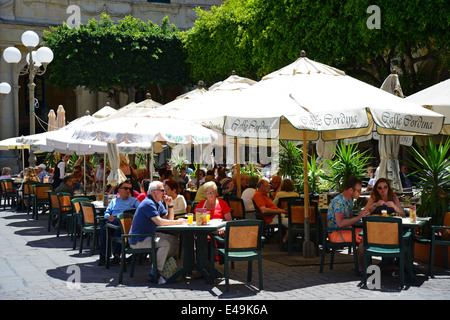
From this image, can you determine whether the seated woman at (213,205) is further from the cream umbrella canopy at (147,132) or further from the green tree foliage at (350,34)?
the green tree foliage at (350,34)

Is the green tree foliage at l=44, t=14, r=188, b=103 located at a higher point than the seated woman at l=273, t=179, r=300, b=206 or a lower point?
higher

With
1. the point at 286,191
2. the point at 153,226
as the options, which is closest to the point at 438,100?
the point at 286,191

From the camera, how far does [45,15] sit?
37812 millimetres

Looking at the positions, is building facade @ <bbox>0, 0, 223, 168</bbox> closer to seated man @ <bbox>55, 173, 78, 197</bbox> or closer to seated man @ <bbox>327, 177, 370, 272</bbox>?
seated man @ <bbox>55, 173, 78, 197</bbox>

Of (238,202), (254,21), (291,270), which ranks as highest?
(254,21)

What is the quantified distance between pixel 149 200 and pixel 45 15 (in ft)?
108

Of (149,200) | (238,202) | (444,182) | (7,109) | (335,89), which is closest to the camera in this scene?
(149,200)

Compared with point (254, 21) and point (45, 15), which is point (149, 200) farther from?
point (45, 15)

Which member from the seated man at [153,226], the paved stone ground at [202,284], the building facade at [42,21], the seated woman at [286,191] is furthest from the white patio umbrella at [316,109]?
the building facade at [42,21]

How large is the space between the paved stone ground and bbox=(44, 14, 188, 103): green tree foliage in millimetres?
23984

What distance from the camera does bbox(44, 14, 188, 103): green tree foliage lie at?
1297 inches

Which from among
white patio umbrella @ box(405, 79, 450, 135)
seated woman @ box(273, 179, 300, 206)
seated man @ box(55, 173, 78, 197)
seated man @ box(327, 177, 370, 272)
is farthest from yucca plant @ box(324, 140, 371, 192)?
seated man @ box(55, 173, 78, 197)

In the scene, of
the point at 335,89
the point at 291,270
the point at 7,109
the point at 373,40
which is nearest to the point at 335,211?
the point at 291,270

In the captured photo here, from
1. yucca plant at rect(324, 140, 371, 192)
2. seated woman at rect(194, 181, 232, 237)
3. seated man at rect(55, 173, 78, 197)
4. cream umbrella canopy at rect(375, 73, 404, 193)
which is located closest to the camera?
seated woman at rect(194, 181, 232, 237)
